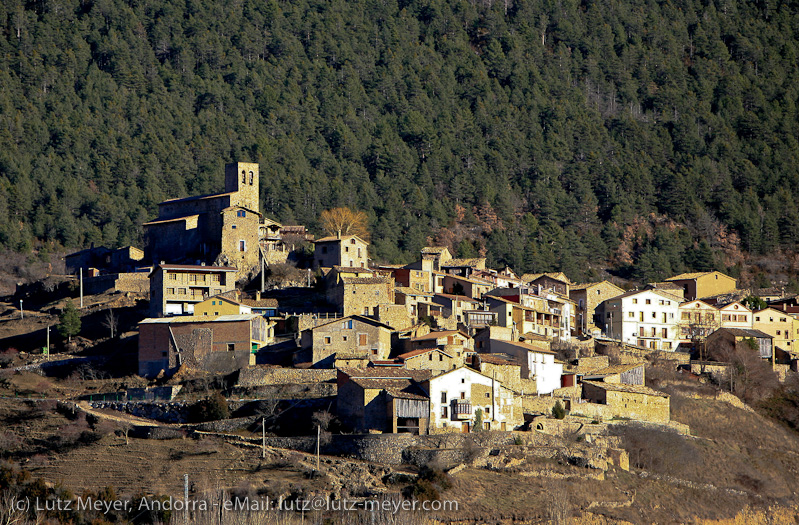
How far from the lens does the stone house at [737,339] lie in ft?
253

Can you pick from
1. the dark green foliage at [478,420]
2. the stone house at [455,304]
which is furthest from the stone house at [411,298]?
the dark green foliage at [478,420]

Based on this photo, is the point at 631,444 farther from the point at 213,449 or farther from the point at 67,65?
the point at 67,65

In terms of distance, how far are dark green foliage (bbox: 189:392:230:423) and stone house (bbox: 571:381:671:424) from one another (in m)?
18.1

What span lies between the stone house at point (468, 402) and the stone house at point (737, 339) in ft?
82.9

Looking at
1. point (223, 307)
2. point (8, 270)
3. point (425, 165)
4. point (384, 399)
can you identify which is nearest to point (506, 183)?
point (425, 165)

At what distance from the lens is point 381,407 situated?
175 ft

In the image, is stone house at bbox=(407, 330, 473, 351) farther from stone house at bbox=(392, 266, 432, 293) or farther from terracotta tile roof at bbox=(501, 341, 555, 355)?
stone house at bbox=(392, 266, 432, 293)

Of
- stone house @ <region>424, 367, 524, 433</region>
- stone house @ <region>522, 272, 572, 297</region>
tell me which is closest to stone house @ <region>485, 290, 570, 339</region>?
stone house @ <region>522, 272, 572, 297</region>

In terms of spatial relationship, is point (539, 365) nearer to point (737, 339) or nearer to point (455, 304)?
point (455, 304)

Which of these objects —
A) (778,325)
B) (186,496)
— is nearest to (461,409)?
(186,496)

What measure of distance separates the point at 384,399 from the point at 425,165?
7272cm

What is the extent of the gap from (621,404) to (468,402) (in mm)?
11486

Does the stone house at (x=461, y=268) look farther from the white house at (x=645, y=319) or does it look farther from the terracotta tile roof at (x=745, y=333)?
the terracotta tile roof at (x=745, y=333)

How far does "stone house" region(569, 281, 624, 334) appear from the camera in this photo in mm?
81875
